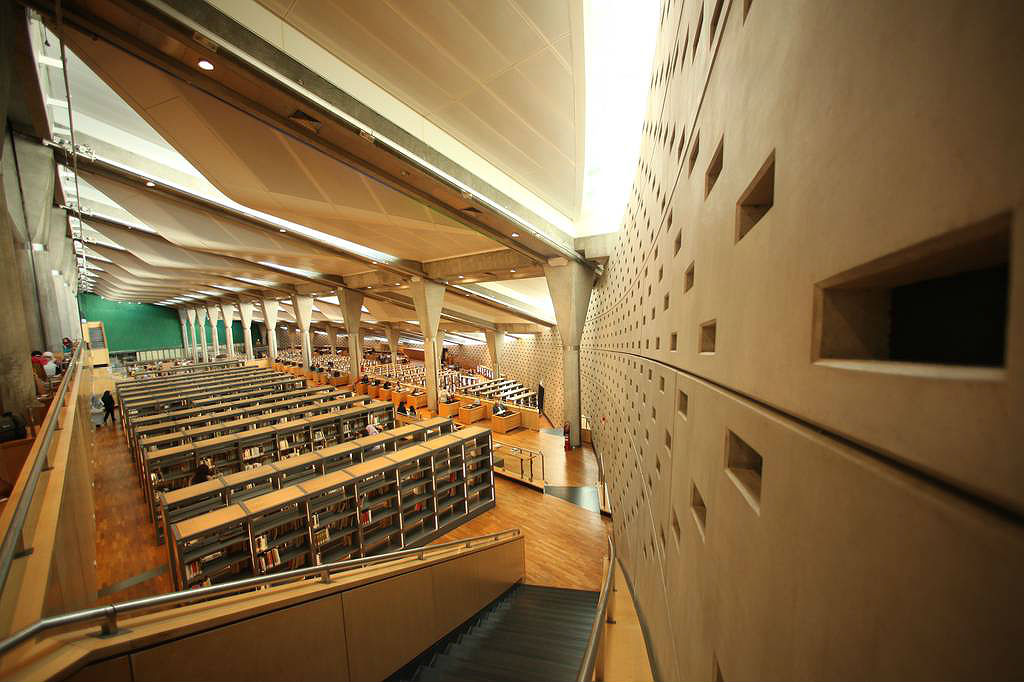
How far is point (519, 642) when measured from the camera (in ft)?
15.8

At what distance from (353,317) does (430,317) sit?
7.39 meters

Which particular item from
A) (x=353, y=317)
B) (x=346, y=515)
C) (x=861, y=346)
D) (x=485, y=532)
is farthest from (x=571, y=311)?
(x=353, y=317)

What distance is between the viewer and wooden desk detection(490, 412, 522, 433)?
51.9ft

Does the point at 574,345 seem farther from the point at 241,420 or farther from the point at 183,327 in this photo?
the point at 183,327

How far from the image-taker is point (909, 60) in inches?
23.5

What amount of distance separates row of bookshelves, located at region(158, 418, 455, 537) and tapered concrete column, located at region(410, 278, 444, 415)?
28.1 ft

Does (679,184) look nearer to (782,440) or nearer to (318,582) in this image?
(782,440)

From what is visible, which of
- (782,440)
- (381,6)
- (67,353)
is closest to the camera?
(782,440)

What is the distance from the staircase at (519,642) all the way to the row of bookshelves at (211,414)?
790cm

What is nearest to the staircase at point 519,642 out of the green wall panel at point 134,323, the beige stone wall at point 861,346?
the beige stone wall at point 861,346

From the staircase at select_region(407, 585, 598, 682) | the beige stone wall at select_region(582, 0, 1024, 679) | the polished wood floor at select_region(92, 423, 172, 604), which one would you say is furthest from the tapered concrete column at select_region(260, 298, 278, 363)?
the beige stone wall at select_region(582, 0, 1024, 679)

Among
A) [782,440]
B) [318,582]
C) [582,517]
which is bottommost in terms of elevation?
[582,517]

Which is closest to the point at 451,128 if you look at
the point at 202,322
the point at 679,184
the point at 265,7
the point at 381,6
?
the point at 381,6

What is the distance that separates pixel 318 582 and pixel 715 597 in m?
3.62
